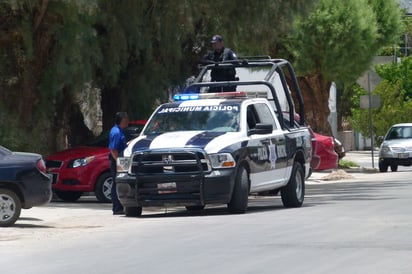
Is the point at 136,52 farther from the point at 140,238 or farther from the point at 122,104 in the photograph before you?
the point at 140,238

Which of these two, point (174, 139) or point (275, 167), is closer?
point (174, 139)

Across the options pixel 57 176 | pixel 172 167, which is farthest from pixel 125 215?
pixel 57 176

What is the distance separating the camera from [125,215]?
19.6m

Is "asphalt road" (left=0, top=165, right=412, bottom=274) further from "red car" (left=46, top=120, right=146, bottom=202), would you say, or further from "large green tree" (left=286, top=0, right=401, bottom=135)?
"large green tree" (left=286, top=0, right=401, bottom=135)

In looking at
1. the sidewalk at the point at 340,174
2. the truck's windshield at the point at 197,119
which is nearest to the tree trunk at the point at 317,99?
the sidewalk at the point at 340,174

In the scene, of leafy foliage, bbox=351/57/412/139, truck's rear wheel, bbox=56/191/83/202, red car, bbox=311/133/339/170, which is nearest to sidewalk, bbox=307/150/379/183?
red car, bbox=311/133/339/170

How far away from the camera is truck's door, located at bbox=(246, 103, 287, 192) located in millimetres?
18984

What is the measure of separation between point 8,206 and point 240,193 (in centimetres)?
384

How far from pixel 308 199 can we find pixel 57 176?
17.7 ft

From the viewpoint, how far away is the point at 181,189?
58.9 feet

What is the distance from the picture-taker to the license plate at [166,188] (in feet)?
59.0

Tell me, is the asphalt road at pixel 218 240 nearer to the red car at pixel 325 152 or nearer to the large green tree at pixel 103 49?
the large green tree at pixel 103 49

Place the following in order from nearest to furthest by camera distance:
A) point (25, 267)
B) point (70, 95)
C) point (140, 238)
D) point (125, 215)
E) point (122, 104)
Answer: point (25, 267), point (140, 238), point (125, 215), point (70, 95), point (122, 104)

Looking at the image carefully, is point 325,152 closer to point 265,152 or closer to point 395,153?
point 395,153
